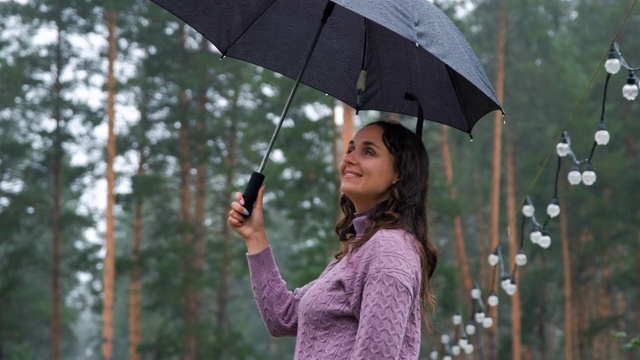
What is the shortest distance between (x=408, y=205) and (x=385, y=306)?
39cm

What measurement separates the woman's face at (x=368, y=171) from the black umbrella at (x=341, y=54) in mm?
286

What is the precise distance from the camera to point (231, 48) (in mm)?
3365

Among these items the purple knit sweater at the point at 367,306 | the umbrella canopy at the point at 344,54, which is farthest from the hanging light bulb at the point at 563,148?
the purple knit sweater at the point at 367,306

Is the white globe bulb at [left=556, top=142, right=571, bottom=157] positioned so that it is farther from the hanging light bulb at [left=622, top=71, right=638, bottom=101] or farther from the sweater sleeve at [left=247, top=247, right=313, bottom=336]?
the sweater sleeve at [left=247, top=247, right=313, bottom=336]

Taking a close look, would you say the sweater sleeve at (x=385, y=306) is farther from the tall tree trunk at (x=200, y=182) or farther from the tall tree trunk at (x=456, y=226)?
the tall tree trunk at (x=456, y=226)

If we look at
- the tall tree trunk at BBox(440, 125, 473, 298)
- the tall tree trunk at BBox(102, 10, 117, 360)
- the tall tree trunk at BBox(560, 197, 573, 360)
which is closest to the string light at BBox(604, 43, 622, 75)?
the tall tree trunk at BBox(102, 10, 117, 360)

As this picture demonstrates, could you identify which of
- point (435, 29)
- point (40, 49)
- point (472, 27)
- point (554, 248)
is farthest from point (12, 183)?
point (435, 29)

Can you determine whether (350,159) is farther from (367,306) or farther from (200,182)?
(200,182)

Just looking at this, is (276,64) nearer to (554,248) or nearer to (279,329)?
(279,329)

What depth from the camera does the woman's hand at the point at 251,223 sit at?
2648 mm

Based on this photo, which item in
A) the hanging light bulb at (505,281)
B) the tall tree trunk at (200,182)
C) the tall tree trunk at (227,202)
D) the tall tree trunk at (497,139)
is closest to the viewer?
the hanging light bulb at (505,281)

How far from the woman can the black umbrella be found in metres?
0.28

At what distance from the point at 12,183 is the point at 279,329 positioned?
15519 millimetres

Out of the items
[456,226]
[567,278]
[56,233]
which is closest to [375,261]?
[56,233]
